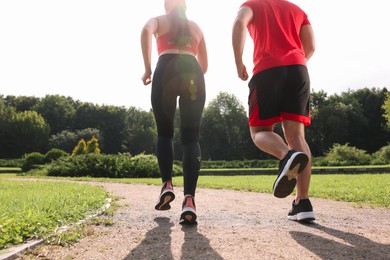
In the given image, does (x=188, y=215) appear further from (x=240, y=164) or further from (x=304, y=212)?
(x=240, y=164)

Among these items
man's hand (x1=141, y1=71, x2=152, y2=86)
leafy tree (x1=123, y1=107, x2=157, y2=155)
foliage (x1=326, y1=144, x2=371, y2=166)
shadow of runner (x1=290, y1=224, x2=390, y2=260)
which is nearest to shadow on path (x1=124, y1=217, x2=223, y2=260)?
shadow of runner (x1=290, y1=224, x2=390, y2=260)

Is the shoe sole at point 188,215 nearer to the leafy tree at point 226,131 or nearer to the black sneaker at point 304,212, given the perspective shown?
the black sneaker at point 304,212

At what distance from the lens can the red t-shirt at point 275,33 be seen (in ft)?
12.2

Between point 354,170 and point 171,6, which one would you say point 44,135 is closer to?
point 354,170

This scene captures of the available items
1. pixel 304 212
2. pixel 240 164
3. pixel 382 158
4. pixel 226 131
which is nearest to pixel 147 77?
pixel 304 212

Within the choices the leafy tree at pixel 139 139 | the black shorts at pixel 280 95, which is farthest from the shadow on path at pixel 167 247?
the leafy tree at pixel 139 139

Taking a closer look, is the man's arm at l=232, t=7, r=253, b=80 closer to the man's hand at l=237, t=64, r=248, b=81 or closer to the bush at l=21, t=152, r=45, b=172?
the man's hand at l=237, t=64, r=248, b=81

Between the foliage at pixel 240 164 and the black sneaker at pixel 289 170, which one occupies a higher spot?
the foliage at pixel 240 164

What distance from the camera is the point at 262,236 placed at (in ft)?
9.86

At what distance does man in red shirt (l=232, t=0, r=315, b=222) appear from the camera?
143 inches

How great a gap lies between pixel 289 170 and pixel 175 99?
1.49m

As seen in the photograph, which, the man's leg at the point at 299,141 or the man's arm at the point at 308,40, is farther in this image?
the man's arm at the point at 308,40

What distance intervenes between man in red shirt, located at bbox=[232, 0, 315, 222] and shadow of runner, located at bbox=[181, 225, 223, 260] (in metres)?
1.05

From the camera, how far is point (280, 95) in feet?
12.0
